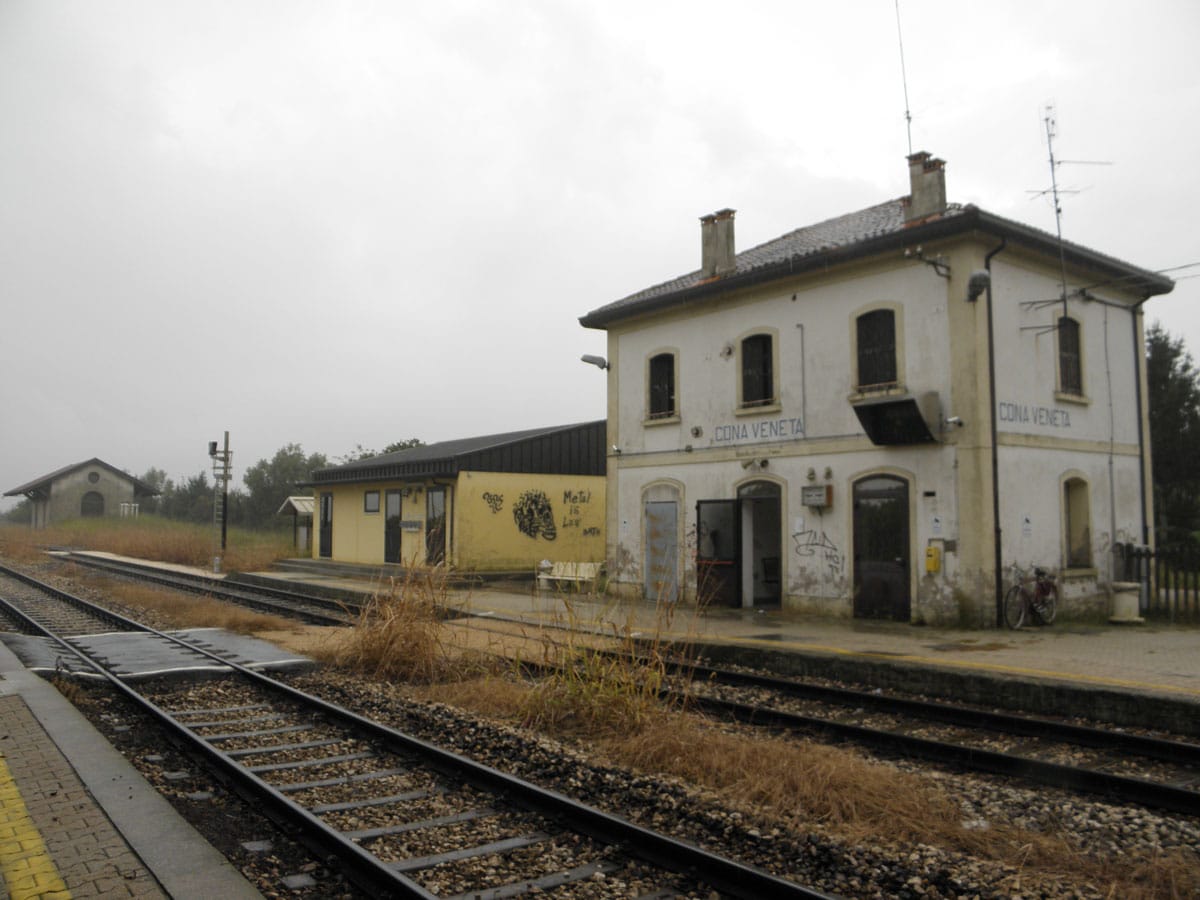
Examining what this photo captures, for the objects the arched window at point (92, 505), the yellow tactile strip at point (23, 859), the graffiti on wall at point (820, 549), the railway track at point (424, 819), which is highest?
the arched window at point (92, 505)

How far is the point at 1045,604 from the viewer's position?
14023 millimetres

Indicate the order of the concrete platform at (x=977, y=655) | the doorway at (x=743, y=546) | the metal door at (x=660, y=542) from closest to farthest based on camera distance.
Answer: the concrete platform at (x=977, y=655) < the doorway at (x=743, y=546) < the metal door at (x=660, y=542)

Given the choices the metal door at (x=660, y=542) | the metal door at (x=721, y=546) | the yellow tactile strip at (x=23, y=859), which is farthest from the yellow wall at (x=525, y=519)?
the yellow tactile strip at (x=23, y=859)

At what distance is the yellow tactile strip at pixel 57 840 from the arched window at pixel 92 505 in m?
67.0

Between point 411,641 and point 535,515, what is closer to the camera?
point 411,641

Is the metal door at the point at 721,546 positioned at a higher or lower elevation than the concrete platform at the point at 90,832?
higher

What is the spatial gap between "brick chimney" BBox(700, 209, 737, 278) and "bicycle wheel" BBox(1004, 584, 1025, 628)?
8.22 meters

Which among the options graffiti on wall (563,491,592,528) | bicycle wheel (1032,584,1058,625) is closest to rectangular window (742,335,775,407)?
bicycle wheel (1032,584,1058,625)

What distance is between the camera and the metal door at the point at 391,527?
28.5m

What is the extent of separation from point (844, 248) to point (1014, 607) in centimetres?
645

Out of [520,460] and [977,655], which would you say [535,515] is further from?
[977,655]

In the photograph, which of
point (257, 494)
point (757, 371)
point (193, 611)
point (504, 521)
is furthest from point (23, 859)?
point (257, 494)

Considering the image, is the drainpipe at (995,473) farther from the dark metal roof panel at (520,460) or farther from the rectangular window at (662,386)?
the dark metal roof panel at (520,460)

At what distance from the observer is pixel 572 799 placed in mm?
5727
